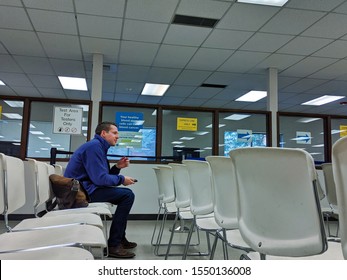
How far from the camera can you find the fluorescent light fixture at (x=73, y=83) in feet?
20.4

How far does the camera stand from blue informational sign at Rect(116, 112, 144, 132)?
4.56 m

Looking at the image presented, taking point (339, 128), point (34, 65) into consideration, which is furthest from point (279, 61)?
point (34, 65)

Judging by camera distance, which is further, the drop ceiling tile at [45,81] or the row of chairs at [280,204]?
the drop ceiling tile at [45,81]

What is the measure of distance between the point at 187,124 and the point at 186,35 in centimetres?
133

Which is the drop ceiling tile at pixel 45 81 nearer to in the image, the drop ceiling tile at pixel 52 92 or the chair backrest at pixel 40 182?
the drop ceiling tile at pixel 52 92

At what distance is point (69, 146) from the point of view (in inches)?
308

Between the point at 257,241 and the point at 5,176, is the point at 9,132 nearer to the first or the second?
the point at 5,176

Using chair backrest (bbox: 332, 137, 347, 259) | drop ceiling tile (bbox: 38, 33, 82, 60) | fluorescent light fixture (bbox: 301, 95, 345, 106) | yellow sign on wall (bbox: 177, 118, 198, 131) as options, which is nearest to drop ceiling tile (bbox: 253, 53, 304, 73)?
yellow sign on wall (bbox: 177, 118, 198, 131)

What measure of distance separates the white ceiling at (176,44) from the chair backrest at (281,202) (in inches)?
111

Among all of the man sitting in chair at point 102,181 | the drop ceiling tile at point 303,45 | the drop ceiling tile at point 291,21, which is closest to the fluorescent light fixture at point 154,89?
the drop ceiling tile at point 303,45

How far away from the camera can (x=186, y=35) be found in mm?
4160

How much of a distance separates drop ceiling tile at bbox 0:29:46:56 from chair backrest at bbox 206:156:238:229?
12.4 ft

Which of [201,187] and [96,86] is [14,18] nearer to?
[96,86]

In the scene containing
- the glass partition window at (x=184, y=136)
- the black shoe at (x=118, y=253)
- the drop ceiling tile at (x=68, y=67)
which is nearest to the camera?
the black shoe at (x=118, y=253)
